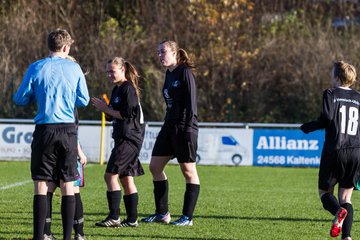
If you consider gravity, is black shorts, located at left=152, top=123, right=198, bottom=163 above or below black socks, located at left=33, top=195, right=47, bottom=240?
above

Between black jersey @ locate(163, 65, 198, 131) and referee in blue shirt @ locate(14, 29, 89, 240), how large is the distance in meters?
1.97

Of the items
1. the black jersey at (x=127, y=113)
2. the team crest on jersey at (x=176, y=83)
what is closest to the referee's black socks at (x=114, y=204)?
the black jersey at (x=127, y=113)

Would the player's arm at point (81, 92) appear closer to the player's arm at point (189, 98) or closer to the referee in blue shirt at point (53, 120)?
the referee in blue shirt at point (53, 120)

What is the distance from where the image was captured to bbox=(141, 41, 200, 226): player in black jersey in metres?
8.96

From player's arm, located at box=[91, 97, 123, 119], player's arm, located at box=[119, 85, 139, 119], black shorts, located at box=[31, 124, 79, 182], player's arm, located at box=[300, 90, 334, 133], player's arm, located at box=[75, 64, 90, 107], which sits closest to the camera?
black shorts, located at box=[31, 124, 79, 182]

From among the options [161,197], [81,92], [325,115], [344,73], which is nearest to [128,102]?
[161,197]

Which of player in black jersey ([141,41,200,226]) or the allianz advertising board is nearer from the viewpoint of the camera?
player in black jersey ([141,41,200,226])

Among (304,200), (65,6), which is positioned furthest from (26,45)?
(304,200)

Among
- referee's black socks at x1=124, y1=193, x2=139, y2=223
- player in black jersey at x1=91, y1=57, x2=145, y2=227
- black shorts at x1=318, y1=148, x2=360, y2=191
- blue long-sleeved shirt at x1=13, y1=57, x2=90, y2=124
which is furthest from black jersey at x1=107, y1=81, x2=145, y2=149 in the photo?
black shorts at x1=318, y1=148, x2=360, y2=191

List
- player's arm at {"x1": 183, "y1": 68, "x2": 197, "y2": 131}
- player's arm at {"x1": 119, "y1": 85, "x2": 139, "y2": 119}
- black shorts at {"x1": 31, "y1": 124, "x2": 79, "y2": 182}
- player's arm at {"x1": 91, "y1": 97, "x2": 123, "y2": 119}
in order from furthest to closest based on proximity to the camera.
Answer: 1. player's arm at {"x1": 183, "y1": 68, "x2": 197, "y2": 131}
2. player's arm at {"x1": 119, "y1": 85, "x2": 139, "y2": 119}
3. player's arm at {"x1": 91, "y1": 97, "x2": 123, "y2": 119}
4. black shorts at {"x1": 31, "y1": 124, "x2": 79, "y2": 182}

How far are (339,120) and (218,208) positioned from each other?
3.51 m

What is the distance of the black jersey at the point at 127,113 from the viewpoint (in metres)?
8.82

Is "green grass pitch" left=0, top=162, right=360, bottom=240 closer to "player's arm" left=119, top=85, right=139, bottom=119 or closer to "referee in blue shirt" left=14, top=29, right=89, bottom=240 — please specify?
"referee in blue shirt" left=14, top=29, right=89, bottom=240

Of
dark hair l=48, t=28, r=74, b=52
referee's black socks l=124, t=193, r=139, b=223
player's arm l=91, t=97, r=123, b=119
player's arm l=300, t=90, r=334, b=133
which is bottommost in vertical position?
referee's black socks l=124, t=193, r=139, b=223
